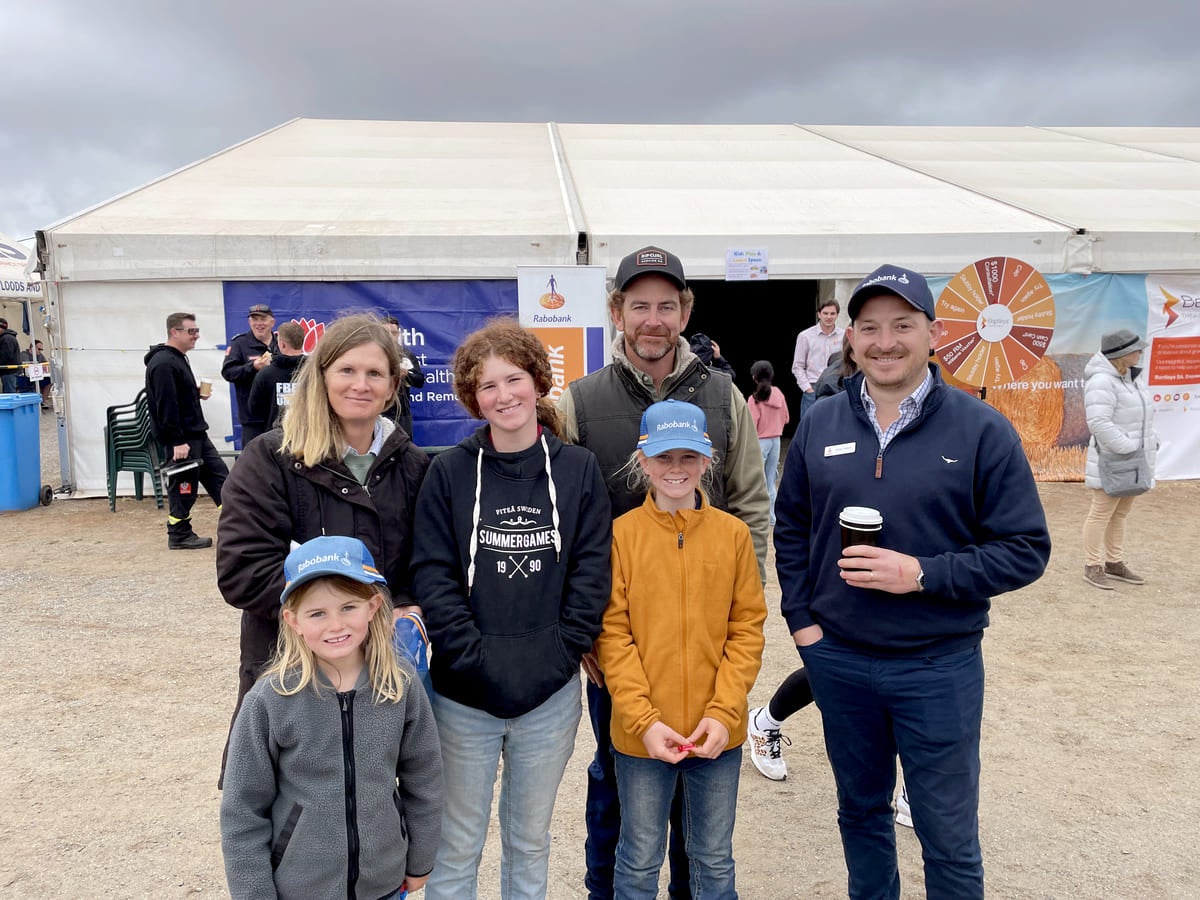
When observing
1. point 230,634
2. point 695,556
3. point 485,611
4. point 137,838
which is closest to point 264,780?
point 485,611

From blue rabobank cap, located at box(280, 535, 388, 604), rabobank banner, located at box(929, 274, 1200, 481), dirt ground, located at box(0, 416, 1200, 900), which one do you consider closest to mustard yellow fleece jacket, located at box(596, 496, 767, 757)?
blue rabobank cap, located at box(280, 535, 388, 604)

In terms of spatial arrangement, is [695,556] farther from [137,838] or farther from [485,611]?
[137,838]

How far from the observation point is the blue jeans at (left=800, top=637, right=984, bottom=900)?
2049 mm

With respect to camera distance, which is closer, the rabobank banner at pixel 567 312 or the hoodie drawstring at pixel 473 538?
the hoodie drawstring at pixel 473 538

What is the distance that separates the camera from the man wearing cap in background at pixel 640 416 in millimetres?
2402

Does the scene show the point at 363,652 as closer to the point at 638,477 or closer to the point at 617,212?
the point at 638,477

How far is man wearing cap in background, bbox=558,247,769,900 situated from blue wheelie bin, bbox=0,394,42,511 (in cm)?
779

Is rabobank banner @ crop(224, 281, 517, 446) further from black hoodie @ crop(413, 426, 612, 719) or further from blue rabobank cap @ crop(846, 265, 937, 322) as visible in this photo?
blue rabobank cap @ crop(846, 265, 937, 322)

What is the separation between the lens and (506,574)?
2049mm

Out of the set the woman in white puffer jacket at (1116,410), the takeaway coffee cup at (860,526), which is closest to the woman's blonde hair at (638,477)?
the takeaway coffee cup at (860,526)

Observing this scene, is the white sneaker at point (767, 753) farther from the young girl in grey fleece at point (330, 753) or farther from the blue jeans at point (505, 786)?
the young girl in grey fleece at point (330, 753)

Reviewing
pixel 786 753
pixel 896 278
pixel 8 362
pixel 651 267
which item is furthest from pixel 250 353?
pixel 8 362

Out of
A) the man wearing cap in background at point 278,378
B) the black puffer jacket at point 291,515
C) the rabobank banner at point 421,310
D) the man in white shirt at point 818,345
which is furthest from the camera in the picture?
the man in white shirt at point 818,345

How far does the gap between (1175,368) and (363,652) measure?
10.2 m
